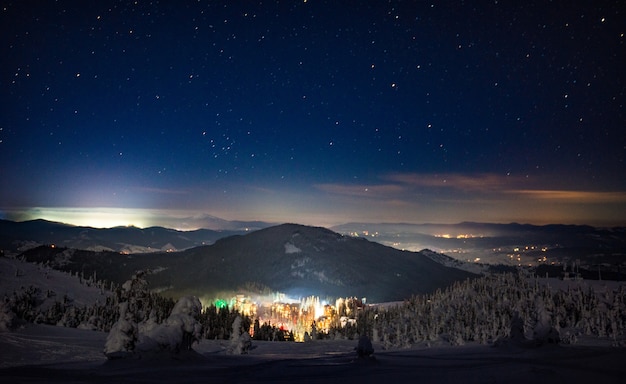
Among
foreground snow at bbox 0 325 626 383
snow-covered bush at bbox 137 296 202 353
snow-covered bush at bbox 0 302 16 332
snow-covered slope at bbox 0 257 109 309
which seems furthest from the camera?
snow-covered slope at bbox 0 257 109 309

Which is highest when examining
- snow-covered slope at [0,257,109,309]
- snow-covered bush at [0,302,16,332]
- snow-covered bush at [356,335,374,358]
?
snow-covered bush at [356,335,374,358]

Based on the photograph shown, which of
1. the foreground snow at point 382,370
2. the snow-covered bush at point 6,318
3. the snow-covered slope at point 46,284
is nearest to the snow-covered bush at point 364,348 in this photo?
the foreground snow at point 382,370

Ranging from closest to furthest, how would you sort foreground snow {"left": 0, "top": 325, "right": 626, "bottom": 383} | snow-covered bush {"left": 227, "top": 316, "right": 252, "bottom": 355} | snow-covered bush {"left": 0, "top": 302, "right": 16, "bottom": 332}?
1. foreground snow {"left": 0, "top": 325, "right": 626, "bottom": 383}
2. snow-covered bush {"left": 0, "top": 302, "right": 16, "bottom": 332}
3. snow-covered bush {"left": 227, "top": 316, "right": 252, "bottom": 355}

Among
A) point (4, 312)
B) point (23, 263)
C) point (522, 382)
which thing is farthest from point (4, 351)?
point (23, 263)

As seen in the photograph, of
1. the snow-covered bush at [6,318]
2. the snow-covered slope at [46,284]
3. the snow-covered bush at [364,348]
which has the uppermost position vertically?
the snow-covered bush at [364,348]

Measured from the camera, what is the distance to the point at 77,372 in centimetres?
1530

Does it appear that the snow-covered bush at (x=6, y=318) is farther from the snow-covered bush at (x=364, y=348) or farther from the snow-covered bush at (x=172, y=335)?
the snow-covered bush at (x=364, y=348)

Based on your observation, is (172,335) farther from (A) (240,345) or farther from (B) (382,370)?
(A) (240,345)

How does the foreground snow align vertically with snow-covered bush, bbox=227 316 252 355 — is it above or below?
above

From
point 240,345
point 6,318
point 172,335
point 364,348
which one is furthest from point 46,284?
point 364,348

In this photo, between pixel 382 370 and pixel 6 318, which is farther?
pixel 6 318

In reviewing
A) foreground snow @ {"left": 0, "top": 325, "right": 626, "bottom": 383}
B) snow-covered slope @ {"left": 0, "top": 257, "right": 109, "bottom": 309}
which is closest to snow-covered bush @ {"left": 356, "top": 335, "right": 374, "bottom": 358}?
Answer: foreground snow @ {"left": 0, "top": 325, "right": 626, "bottom": 383}

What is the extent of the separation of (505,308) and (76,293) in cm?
14149

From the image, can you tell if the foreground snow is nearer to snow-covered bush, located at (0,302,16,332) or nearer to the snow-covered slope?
snow-covered bush, located at (0,302,16,332)
